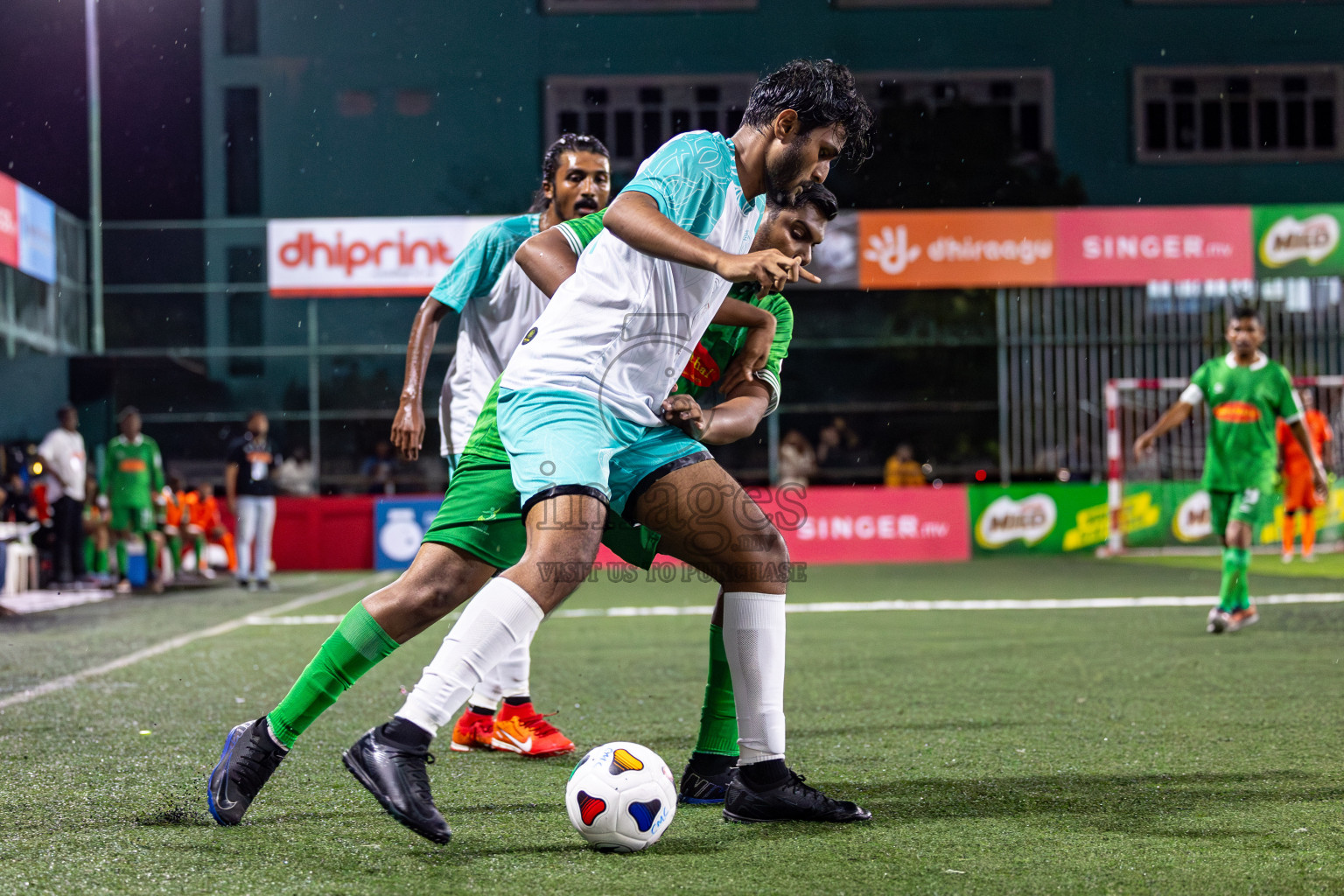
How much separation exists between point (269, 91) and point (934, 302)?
46.1 feet

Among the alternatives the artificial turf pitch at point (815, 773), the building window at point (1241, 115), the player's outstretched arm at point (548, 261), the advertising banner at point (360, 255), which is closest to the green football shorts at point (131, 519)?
the advertising banner at point (360, 255)

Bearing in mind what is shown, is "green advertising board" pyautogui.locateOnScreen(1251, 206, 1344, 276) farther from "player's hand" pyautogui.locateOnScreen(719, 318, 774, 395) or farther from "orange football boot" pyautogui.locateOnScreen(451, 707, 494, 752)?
"player's hand" pyautogui.locateOnScreen(719, 318, 774, 395)

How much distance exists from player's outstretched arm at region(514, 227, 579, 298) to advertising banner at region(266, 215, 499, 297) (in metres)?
14.4

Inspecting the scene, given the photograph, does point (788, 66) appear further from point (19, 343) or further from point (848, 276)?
point (19, 343)

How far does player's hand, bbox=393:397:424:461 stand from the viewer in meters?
3.98

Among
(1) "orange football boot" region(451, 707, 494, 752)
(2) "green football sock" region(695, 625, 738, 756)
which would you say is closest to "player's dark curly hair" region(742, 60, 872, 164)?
(2) "green football sock" region(695, 625, 738, 756)

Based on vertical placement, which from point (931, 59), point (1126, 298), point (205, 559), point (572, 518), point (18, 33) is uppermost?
point (931, 59)

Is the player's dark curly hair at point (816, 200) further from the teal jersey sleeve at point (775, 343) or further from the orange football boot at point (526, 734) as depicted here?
the orange football boot at point (526, 734)

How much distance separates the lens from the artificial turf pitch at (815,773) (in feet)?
8.79

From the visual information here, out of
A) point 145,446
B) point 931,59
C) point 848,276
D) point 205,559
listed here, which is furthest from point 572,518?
point 931,59

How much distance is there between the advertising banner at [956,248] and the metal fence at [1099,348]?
2.54 ft

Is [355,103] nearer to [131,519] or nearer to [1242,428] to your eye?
[131,519]

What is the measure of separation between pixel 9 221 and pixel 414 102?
1281cm

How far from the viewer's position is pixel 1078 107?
2617cm
